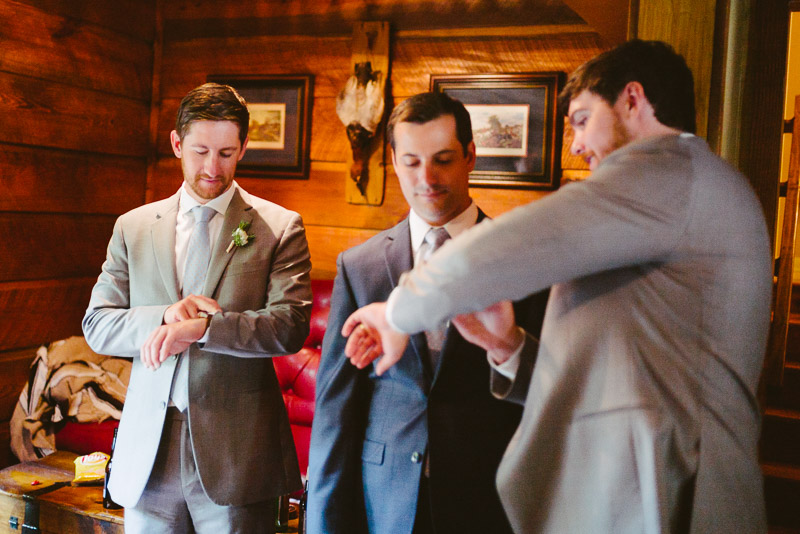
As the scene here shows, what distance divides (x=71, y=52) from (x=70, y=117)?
334mm

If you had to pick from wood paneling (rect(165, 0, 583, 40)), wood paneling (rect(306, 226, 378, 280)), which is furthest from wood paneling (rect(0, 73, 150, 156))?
wood paneling (rect(306, 226, 378, 280))

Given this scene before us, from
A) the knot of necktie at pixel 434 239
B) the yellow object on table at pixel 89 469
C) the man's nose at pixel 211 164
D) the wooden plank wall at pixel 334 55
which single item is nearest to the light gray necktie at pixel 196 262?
the man's nose at pixel 211 164

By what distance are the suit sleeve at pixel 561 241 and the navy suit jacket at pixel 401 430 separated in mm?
600

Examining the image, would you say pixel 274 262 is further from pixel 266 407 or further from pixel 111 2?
pixel 111 2

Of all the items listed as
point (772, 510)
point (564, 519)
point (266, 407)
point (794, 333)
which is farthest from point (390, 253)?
point (794, 333)

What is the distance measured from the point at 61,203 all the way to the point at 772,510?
376 centimetres

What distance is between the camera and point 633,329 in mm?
930

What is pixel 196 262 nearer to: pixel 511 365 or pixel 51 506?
pixel 511 365

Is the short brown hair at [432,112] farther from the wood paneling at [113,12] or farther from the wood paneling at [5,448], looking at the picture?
the wood paneling at [5,448]

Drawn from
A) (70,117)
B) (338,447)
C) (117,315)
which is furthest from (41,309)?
(338,447)

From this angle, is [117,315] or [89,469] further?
[89,469]

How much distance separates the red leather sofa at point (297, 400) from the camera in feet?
10.0

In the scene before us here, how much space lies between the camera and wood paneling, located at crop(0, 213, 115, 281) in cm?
319

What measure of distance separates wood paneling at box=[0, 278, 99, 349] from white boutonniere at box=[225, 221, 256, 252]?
1.90 meters
